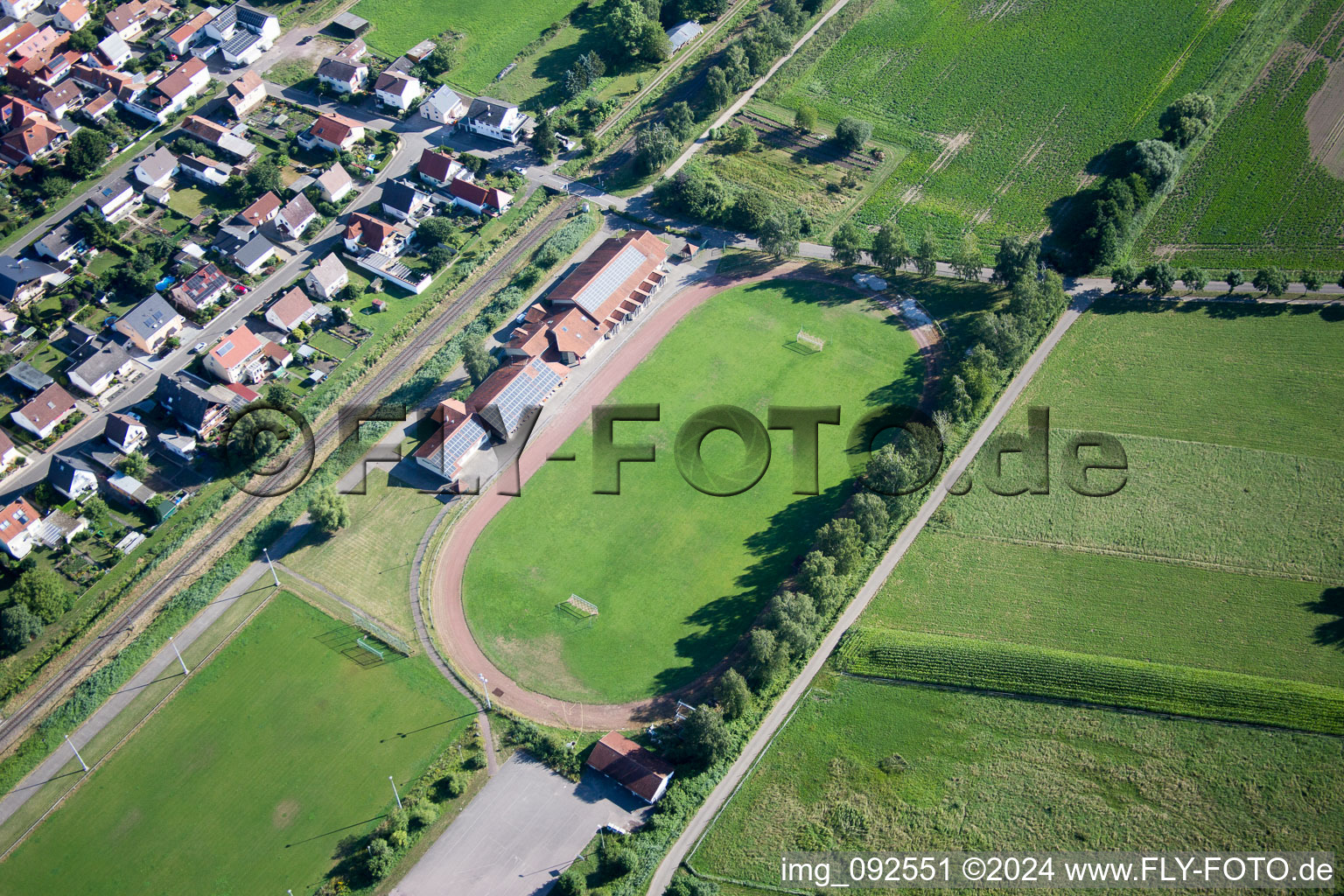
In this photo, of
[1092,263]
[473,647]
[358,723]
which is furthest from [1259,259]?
[358,723]

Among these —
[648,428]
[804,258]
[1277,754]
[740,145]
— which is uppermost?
[740,145]

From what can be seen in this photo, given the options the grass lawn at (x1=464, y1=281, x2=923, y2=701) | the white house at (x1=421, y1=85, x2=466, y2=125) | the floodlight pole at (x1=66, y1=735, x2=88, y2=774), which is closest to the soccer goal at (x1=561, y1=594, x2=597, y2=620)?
the grass lawn at (x1=464, y1=281, x2=923, y2=701)

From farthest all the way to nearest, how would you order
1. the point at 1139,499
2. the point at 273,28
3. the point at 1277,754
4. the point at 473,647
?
Result: the point at 273,28 → the point at 1139,499 → the point at 473,647 → the point at 1277,754

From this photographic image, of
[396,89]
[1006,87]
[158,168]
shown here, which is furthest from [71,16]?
[1006,87]

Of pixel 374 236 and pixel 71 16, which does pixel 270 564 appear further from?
pixel 71 16

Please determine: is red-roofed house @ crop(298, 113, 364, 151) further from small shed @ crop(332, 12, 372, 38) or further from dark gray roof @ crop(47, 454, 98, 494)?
dark gray roof @ crop(47, 454, 98, 494)

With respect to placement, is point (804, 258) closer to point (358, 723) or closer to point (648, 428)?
point (648, 428)
